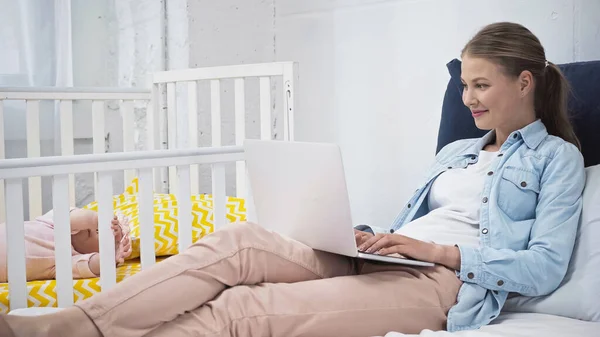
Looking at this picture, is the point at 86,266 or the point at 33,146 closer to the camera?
the point at 86,266

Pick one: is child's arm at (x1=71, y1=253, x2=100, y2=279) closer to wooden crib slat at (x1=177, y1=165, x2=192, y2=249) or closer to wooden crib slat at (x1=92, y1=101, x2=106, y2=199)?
wooden crib slat at (x1=177, y1=165, x2=192, y2=249)

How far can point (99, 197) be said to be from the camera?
1.52 m

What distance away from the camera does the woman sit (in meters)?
1.10

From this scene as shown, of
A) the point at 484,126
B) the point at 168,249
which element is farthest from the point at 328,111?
the point at 484,126

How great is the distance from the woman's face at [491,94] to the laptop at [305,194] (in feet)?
1.09

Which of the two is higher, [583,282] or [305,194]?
[305,194]

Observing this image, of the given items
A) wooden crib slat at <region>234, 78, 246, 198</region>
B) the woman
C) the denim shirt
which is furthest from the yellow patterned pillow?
the denim shirt

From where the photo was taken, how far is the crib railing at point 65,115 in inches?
89.4

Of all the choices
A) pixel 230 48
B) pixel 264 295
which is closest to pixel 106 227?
pixel 264 295

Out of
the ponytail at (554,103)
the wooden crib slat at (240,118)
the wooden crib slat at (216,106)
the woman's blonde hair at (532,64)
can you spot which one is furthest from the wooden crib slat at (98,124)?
the ponytail at (554,103)

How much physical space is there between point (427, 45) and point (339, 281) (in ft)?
3.54

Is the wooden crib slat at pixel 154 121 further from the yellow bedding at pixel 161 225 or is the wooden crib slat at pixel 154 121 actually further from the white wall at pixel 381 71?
the white wall at pixel 381 71

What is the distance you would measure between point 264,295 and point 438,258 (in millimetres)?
334

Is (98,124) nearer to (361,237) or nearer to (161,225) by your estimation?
(161,225)
